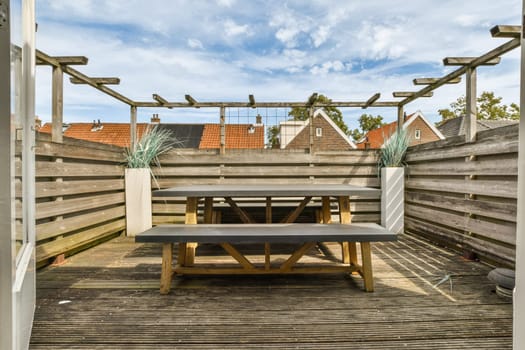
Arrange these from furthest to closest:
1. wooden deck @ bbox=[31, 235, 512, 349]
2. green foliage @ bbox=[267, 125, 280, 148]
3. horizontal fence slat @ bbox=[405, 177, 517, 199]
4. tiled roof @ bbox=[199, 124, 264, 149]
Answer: tiled roof @ bbox=[199, 124, 264, 149] < green foliage @ bbox=[267, 125, 280, 148] < horizontal fence slat @ bbox=[405, 177, 517, 199] < wooden deck @ bbox=[31, 235, 512, 349]

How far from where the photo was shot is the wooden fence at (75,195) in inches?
97.6

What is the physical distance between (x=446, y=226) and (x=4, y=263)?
3.51 m

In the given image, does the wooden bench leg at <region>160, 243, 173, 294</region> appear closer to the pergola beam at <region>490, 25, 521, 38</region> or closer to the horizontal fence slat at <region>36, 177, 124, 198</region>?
the horizontal fence slat at <region>36, 177, 124, 198</region>

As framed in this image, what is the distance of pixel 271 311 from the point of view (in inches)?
68.2

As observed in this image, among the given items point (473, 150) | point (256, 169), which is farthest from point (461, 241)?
point (256, 169)

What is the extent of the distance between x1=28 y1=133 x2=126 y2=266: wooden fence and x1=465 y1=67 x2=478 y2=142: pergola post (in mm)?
3710

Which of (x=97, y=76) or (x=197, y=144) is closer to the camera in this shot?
(x=97, y=76)

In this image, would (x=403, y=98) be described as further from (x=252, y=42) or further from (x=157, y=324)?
(x=157, y=324)

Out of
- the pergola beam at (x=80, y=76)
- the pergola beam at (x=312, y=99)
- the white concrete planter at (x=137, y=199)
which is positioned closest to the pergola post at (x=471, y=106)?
the pergola beam at (x=312, y=99)

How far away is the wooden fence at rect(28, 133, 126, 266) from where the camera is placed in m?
2.48

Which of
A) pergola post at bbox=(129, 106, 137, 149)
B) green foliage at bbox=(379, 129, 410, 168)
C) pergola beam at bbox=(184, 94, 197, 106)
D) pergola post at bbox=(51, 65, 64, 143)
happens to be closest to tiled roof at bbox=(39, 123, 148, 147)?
pergola post at bbox=(129, 106, 137, 149)

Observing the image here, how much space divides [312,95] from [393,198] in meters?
1.70

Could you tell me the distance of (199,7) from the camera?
3.82 metres

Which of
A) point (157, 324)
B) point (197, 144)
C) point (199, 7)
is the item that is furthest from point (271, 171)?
point (197, 144)
